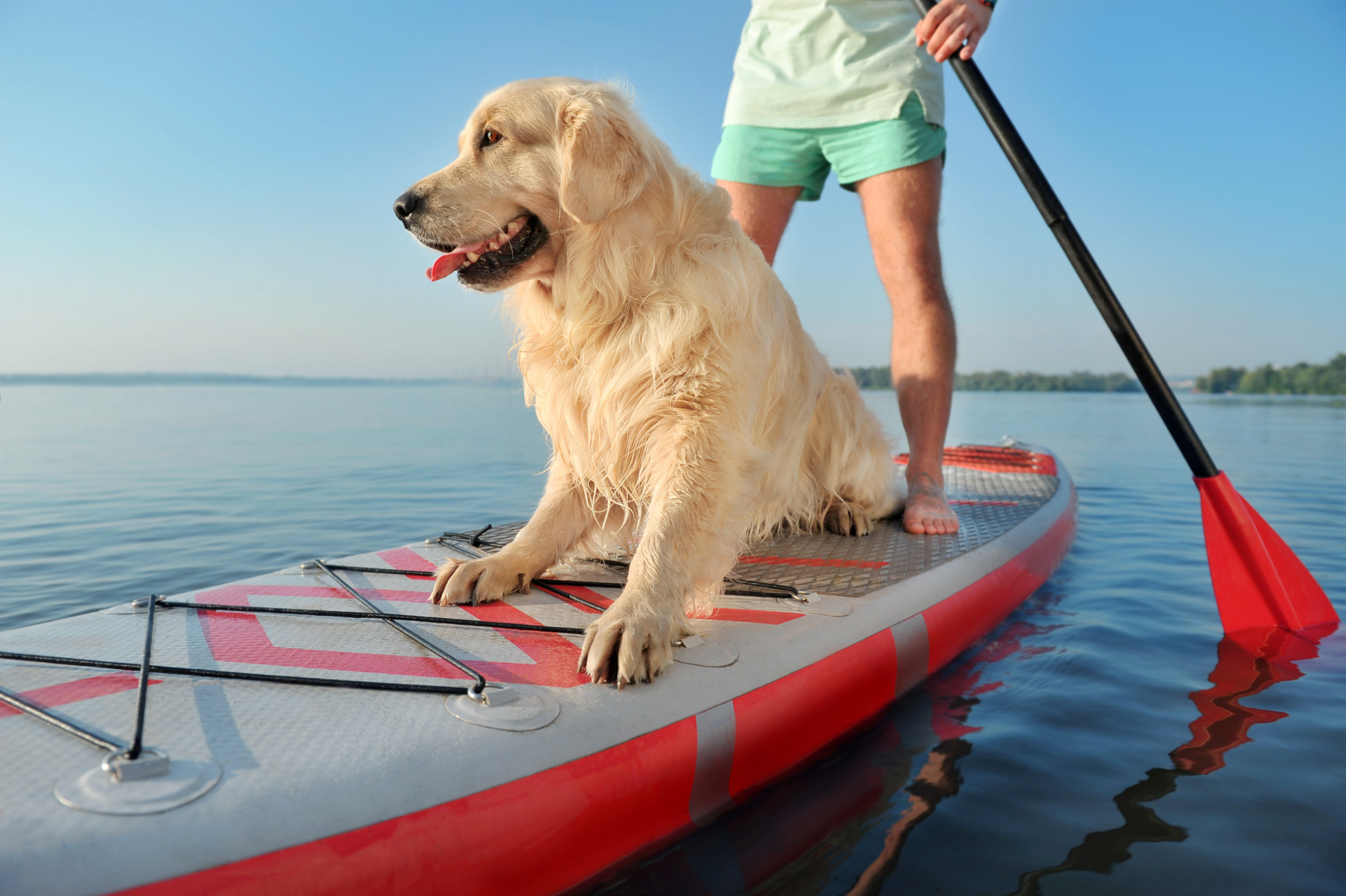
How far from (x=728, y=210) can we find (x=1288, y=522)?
509 cm

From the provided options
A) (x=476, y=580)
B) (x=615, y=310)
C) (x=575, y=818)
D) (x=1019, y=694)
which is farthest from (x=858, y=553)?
(x=575, y=818)

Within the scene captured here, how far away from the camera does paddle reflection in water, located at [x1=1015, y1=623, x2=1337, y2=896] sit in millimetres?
1550

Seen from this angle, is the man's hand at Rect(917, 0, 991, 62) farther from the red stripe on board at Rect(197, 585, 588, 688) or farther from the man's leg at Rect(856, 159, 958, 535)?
the red stripe on board at Rect(197, 585, 588, 688)

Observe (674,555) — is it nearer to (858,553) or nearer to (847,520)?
(858,553)

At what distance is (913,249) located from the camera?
3.35m

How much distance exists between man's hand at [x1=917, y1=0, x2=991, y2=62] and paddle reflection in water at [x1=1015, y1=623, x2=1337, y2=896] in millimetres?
2577

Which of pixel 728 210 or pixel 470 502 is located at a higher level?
pixel 728 210

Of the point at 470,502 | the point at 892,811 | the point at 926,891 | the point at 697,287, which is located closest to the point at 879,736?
the point at 892,811

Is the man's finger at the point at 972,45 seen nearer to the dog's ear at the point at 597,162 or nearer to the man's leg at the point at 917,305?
the man's leg at the point at 917,305

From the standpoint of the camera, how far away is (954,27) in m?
3.09

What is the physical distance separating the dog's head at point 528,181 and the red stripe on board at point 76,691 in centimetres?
126

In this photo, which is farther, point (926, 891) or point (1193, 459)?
point (1193, 459)

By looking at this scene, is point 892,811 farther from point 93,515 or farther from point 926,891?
point 93,515

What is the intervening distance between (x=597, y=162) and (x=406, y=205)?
561 mm
